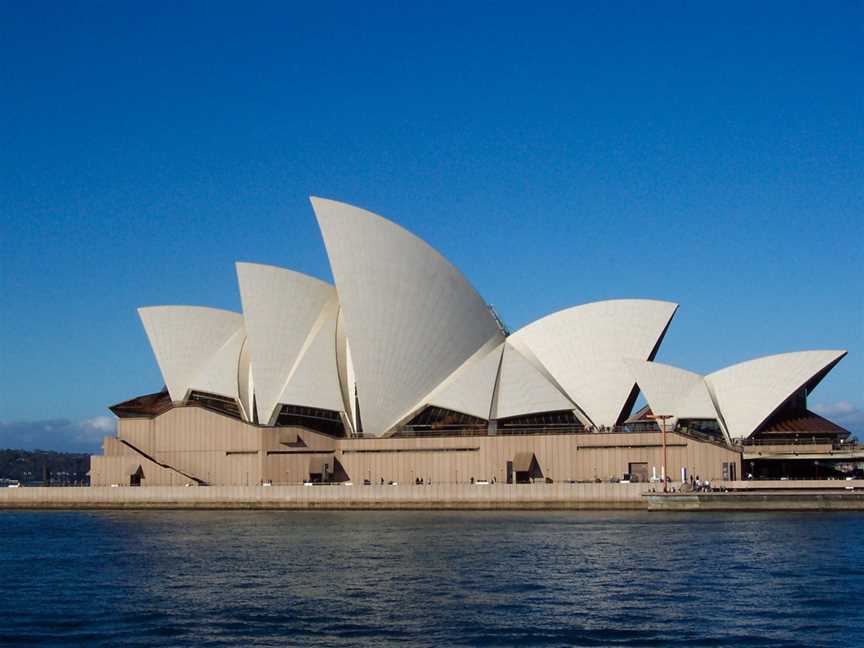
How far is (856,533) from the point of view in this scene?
3809 centimetres

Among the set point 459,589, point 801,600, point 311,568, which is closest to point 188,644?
point 459,589

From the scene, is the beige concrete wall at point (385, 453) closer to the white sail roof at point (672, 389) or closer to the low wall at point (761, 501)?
the white sail roof at point (672, 389)

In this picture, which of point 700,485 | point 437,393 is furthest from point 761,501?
point 437,393

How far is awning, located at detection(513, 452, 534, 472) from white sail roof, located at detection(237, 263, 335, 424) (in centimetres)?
1308

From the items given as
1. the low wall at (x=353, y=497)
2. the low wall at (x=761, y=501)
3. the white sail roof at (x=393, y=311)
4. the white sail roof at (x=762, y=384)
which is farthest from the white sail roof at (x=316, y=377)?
the white sail roof at (x=762, y=384)

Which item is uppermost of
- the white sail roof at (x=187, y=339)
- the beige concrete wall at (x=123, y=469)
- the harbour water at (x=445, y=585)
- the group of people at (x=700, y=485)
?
the white sail roof at (x=187, y=339)

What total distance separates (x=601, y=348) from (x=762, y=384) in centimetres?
847

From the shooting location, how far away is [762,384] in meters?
57.8

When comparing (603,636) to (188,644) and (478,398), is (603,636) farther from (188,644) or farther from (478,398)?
(478,398)

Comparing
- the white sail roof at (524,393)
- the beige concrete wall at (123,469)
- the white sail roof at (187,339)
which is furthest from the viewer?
the white sail roof at (187,339)

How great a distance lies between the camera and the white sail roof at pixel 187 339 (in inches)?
2581

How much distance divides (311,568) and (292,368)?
106ft

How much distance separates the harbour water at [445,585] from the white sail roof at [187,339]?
22363 mm

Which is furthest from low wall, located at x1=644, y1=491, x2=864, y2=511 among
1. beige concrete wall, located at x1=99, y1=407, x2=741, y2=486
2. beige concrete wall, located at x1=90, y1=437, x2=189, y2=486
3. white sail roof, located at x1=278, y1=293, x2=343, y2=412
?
beige concrete wall, located at x1=90, y1=437, x2=189, y2=486
